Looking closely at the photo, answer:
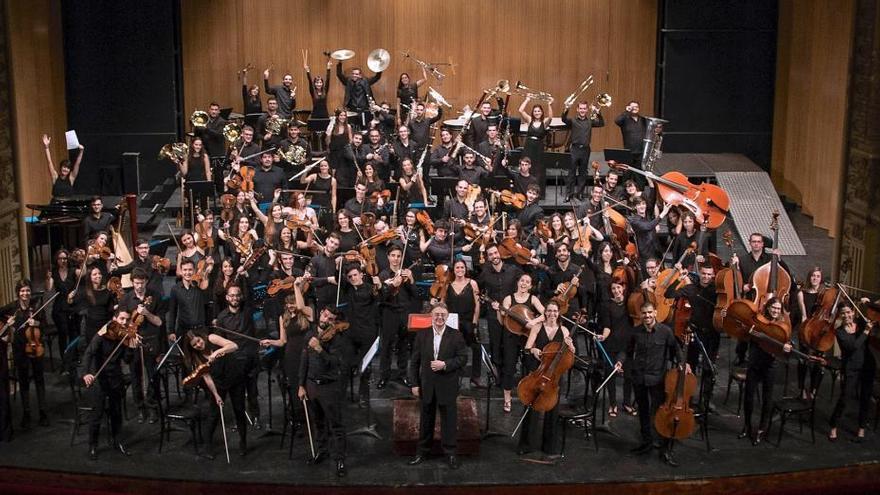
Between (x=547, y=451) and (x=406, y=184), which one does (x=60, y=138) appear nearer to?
(x=406, y=184)

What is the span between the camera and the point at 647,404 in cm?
935

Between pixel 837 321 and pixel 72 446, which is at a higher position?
pixel 837 321

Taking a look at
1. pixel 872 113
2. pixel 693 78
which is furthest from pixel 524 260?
pixel 693 78

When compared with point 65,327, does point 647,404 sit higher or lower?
lower

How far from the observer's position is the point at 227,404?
10.4m

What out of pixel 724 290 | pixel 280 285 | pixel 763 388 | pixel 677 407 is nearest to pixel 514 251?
pixel 724 290

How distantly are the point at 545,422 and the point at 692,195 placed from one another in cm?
435

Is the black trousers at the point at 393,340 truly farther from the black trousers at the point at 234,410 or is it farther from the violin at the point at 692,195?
the violin at the point at 692,195

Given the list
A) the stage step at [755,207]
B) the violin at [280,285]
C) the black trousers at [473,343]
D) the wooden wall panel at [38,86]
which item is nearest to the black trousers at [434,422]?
the black trousers at [473,343]

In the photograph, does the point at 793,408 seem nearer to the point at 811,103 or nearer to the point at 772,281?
the point at 772,281

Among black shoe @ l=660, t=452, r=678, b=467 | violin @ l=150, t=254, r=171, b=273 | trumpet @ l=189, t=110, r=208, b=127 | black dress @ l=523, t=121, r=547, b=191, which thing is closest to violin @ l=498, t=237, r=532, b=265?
black shoe @ l=660, t=452, r=678, b=467

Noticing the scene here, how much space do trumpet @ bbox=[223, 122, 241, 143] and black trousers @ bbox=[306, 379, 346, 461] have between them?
5758 millimetres

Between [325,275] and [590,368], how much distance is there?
2512 millimetres

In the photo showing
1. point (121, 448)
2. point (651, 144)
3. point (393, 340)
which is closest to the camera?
point (121, 448)
